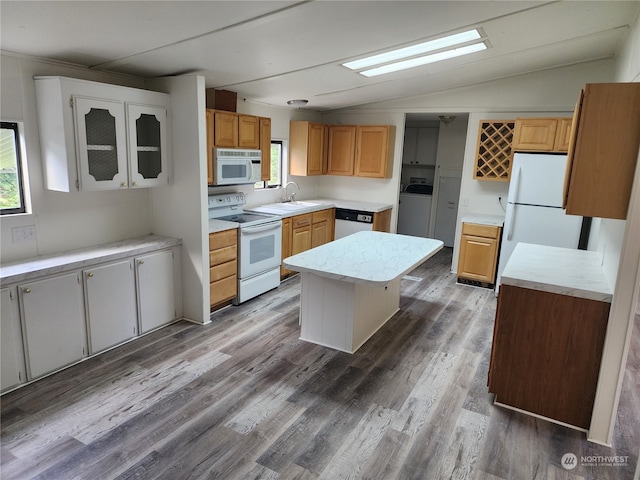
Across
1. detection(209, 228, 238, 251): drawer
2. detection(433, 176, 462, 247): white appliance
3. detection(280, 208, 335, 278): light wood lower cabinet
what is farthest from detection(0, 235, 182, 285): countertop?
detection(433, 176, 462, 247): white appliance

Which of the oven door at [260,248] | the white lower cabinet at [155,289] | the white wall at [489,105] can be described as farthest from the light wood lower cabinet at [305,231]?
the white lower cabinet at [155,289]

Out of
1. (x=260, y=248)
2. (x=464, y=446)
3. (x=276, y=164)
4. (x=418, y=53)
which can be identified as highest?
(x=418, y=53)

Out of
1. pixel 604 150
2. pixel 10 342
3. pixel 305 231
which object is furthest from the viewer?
pixel 305 231

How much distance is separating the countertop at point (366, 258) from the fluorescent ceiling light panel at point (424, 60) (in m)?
1.68

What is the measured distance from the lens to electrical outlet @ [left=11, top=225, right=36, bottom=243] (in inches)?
113

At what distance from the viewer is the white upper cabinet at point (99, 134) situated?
2824mm

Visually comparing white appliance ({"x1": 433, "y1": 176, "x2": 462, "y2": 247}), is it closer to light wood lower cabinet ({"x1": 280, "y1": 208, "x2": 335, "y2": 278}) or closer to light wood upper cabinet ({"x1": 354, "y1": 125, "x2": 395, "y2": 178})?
light wood upper cabinet ({"x1": 354, "y1": 125, "x2": 395, "y2": 178})

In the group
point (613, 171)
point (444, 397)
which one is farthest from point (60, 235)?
point (613, 171)

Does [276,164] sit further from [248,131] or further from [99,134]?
[99,134]

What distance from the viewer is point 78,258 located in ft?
9.87

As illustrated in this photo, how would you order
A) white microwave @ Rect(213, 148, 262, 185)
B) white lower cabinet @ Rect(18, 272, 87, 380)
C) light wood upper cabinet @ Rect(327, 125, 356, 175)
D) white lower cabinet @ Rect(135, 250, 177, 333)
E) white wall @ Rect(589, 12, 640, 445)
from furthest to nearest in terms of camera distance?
light wood upper cabinet @ Rect(327, 125, 356, 175) → white microwave @ Rect(213, 148, 262, 185) → white lower cabinet @ Rect(135, 250, 177, 333) → white lower cabinet @ Rect(18, 272, 87, 380) → white wall @ Rect(589, 12, 640, 445)

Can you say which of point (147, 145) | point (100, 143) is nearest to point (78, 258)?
point (100, 143)

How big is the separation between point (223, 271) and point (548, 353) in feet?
9.30

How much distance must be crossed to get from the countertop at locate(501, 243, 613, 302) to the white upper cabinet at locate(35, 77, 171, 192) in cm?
290
